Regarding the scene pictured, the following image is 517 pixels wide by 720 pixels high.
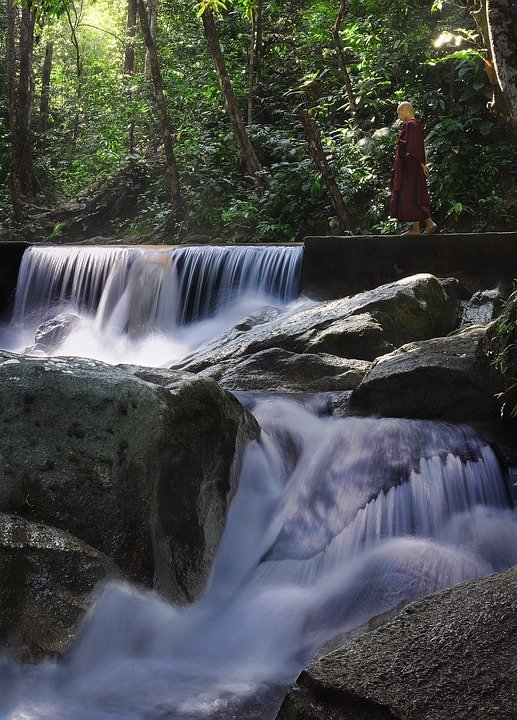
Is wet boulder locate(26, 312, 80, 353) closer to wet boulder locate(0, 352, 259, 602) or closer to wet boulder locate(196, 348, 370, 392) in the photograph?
wet boulder locate(196, 348, 370, 392)

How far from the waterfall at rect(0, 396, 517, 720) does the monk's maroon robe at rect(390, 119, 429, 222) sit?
562 centimetres

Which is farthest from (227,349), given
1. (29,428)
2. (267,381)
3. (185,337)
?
(29,428)

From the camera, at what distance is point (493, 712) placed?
2.25 m

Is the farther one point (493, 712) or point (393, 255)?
point (393, 255)

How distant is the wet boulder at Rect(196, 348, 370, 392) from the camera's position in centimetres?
675

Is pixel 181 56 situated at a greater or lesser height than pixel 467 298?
greater

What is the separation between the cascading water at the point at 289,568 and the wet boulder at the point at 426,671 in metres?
0.74

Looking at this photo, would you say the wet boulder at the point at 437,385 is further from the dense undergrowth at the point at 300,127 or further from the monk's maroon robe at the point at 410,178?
the dense undergrowth at the point at 300,127

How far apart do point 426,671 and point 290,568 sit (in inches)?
79.8

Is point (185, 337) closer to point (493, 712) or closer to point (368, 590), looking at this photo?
point (368, 590)

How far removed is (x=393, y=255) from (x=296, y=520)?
5.33m

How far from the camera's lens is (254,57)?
704 inches

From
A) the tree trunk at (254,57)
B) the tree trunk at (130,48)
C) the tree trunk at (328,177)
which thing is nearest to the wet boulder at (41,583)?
the tree trunk at (328,177)

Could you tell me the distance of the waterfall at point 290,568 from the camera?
11.0 feet
